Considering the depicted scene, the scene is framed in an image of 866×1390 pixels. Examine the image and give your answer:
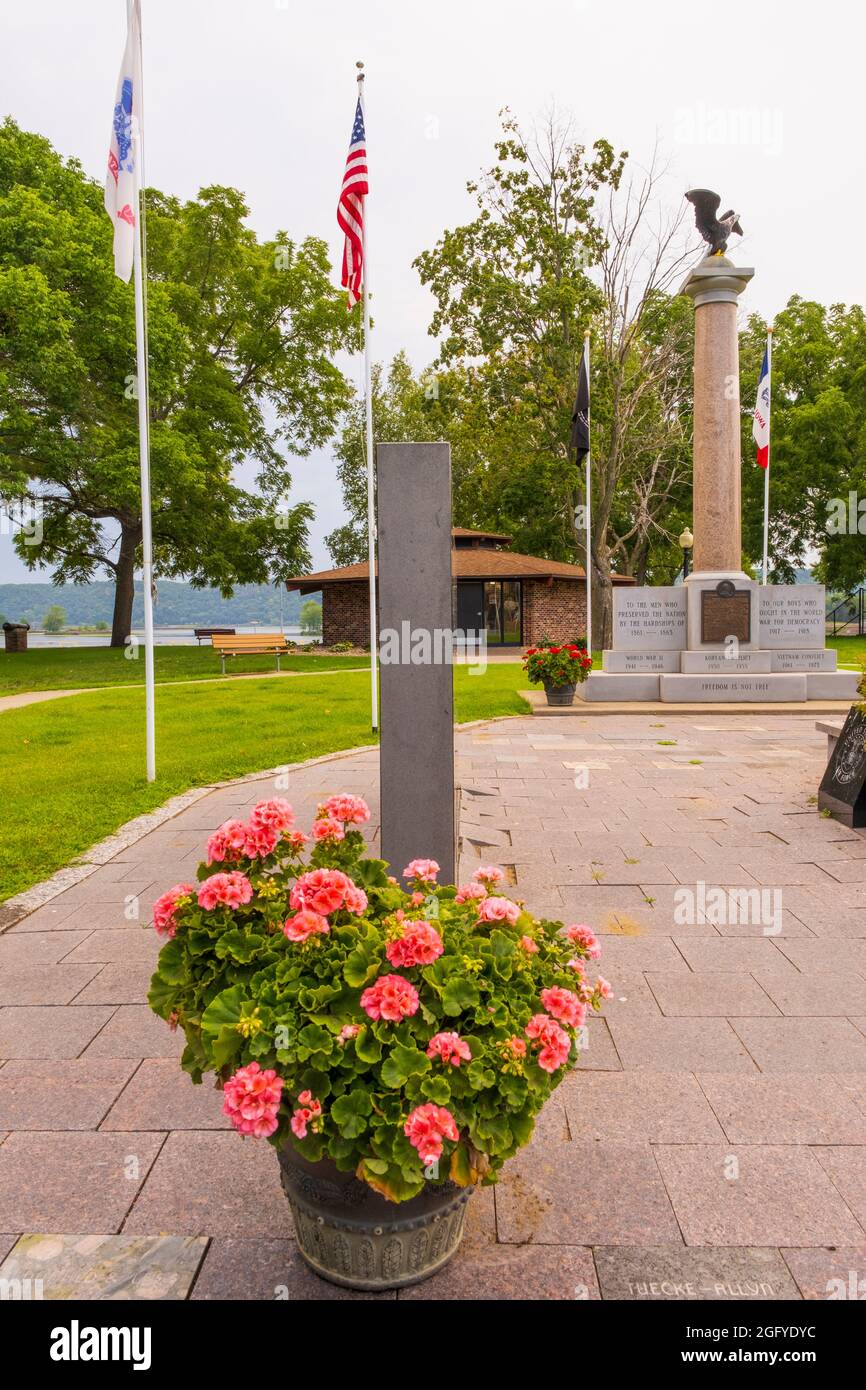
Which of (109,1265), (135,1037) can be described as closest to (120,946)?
(135,1037)

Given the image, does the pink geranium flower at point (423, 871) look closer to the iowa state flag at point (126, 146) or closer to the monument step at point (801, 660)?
the iowa state flag at point (126, 146)

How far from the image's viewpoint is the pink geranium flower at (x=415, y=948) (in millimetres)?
2105

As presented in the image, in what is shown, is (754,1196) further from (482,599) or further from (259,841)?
(482,599)

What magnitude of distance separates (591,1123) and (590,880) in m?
2.75

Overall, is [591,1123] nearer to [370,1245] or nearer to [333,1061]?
[370,1245]

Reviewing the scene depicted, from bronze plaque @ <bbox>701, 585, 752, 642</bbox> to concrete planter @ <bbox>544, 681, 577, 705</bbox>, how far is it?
292 centimetres

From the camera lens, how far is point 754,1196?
2650 millimetres

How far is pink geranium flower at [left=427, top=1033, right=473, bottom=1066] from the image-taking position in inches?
77.8

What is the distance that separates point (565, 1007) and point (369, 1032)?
0.46m

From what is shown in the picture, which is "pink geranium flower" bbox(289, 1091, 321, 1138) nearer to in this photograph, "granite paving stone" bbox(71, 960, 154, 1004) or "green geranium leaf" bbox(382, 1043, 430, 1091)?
"green geranium leaf" bbox(382, 1043, 430, 1091)

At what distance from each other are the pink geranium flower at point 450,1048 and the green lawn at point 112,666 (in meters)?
19.4

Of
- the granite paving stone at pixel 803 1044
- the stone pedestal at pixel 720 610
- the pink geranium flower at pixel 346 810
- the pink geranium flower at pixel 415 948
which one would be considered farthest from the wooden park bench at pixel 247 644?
the pink geranium flower at pixel 415 948

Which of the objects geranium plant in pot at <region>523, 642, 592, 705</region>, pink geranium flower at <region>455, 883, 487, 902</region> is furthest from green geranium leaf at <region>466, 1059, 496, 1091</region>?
geranium plant in pot at <region>523, 642, 592, 705</region>
